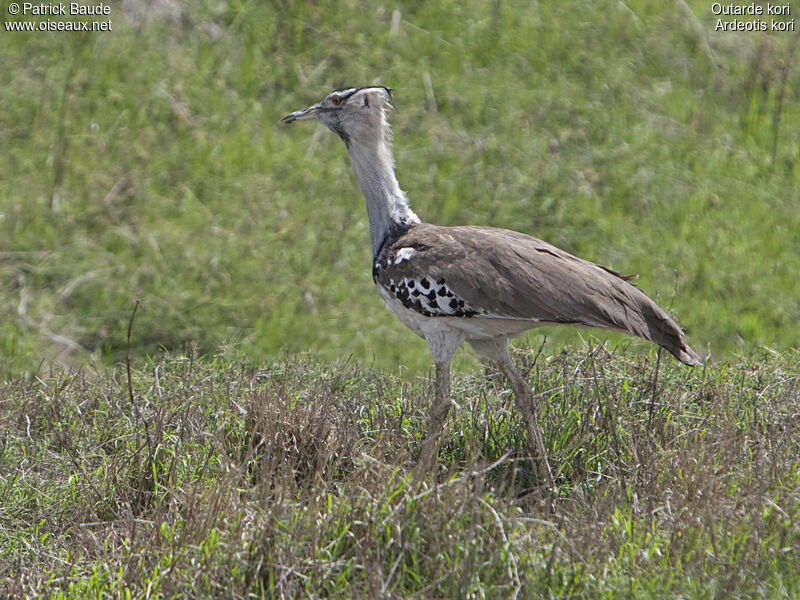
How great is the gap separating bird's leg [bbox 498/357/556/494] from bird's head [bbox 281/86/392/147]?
1.08 metres

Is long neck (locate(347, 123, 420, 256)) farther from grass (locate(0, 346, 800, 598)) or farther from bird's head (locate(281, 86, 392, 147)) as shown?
grass (locate(0, 346, 800, 598))

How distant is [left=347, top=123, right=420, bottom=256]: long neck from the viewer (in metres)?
4.45

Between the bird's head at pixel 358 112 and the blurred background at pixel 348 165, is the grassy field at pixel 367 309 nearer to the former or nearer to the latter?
the blurred background at pixel 348 165

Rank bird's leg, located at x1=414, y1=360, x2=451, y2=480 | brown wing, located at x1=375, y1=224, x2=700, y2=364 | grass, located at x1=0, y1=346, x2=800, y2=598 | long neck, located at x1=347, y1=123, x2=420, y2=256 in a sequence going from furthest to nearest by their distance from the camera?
long neck, located at x1=347, y1=123, x2=420, y2=256, brown wing, located at x1=375, y1=224, x2=700, y2=364, bird's leg, located at x1=414, y1=360, x2=451, y2=480, grass, located at x1=0, y1=346, x2=800, y2=598

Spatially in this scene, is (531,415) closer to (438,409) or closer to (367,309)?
(438,409)

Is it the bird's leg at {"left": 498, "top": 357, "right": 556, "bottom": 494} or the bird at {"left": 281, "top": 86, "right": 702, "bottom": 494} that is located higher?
the bird at {"left": 281, "top": 86, "right": 702, "bottom": 494}

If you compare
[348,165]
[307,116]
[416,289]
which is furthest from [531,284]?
[348,165]

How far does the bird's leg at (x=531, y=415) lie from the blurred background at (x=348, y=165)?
134 centimetres

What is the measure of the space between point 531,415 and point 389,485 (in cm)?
86

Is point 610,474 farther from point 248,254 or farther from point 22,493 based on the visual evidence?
point 248,254

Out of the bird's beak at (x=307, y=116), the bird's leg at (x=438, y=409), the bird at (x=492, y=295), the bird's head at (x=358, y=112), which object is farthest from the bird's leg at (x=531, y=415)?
the bird's beak at (x=307, y=116)

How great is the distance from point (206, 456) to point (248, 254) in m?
2.58

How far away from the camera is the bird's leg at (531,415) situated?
3.76 m

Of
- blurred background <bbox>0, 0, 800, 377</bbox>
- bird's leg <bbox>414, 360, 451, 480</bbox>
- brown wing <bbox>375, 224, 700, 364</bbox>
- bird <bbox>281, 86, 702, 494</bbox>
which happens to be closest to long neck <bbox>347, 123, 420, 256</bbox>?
bird <bbox>281, 86, 702, 494</bbox>
